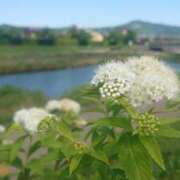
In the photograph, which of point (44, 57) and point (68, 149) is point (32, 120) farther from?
point (44, 57)

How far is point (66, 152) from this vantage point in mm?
2672

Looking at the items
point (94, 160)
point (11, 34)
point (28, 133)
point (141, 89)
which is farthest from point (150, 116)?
point (11, 34)

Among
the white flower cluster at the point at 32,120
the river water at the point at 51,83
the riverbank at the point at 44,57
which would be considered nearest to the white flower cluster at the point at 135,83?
the white flower cluster at the point at 32,120

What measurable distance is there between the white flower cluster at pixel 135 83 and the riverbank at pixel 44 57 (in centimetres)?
6425

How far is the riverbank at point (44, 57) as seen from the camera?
75750 mm

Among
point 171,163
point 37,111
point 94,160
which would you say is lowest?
point 171,163

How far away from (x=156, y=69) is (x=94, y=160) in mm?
536

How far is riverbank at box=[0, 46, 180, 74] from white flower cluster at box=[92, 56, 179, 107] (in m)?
64.2

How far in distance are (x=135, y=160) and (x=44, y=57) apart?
86404 millimetres

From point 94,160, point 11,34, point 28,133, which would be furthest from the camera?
point 11,34

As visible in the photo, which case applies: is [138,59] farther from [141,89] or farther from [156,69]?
[141,89]

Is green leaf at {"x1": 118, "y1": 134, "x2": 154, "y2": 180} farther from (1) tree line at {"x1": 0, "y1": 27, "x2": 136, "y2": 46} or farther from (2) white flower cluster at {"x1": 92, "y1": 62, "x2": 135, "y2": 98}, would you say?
(1) tree line at {"x1": 0, "y1": 27, "x2": 136, "y2": 46}

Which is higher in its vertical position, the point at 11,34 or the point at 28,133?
the point at 28,133

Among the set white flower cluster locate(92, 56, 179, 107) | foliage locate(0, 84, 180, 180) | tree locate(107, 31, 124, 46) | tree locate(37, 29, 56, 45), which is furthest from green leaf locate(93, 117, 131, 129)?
tree locate(37, 29, 56, 45)
